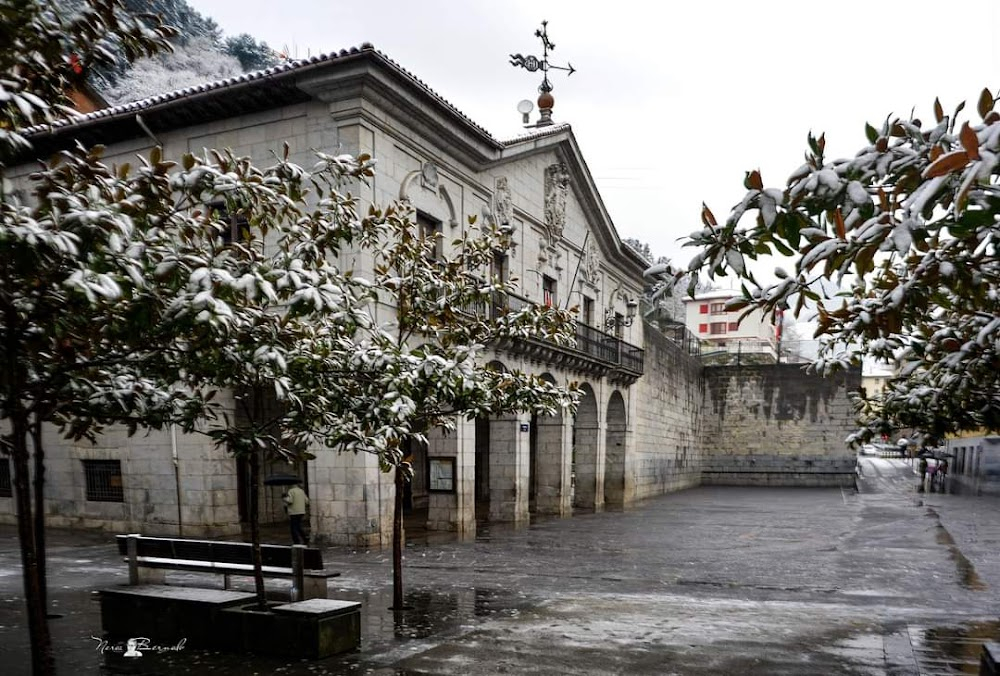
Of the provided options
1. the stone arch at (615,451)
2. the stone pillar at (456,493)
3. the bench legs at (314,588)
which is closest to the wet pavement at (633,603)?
the bench legs at (314,588)

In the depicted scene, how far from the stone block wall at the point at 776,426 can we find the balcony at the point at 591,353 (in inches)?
516

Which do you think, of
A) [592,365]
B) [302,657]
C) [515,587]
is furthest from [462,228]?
[302,657]

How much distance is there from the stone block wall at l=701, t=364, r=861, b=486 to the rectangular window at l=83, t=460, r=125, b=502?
30.4 metres

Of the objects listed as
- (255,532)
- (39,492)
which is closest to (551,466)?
(255,532)

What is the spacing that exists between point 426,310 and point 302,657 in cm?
419

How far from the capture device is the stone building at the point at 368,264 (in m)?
14.7

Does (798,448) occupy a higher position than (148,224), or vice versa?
(148,224)

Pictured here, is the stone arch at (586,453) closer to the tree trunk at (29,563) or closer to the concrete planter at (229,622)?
the concrete planter at (229,622)

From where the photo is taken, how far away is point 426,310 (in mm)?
9297

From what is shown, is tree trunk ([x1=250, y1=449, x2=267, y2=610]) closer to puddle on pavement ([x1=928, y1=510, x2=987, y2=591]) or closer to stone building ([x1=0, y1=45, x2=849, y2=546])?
stone building ([x1=0, y1=45, x2=849, y2=546])

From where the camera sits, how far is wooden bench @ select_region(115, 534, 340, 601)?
7398 millimetres

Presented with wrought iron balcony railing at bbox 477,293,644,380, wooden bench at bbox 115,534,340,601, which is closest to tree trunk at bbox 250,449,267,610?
wooden bench at bbox 115,534,340,601

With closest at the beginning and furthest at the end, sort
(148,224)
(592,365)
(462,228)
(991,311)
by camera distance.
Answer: (148,224), (991,311), (462,228), (592,365)

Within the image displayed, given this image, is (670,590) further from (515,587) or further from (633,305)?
(633,305)
